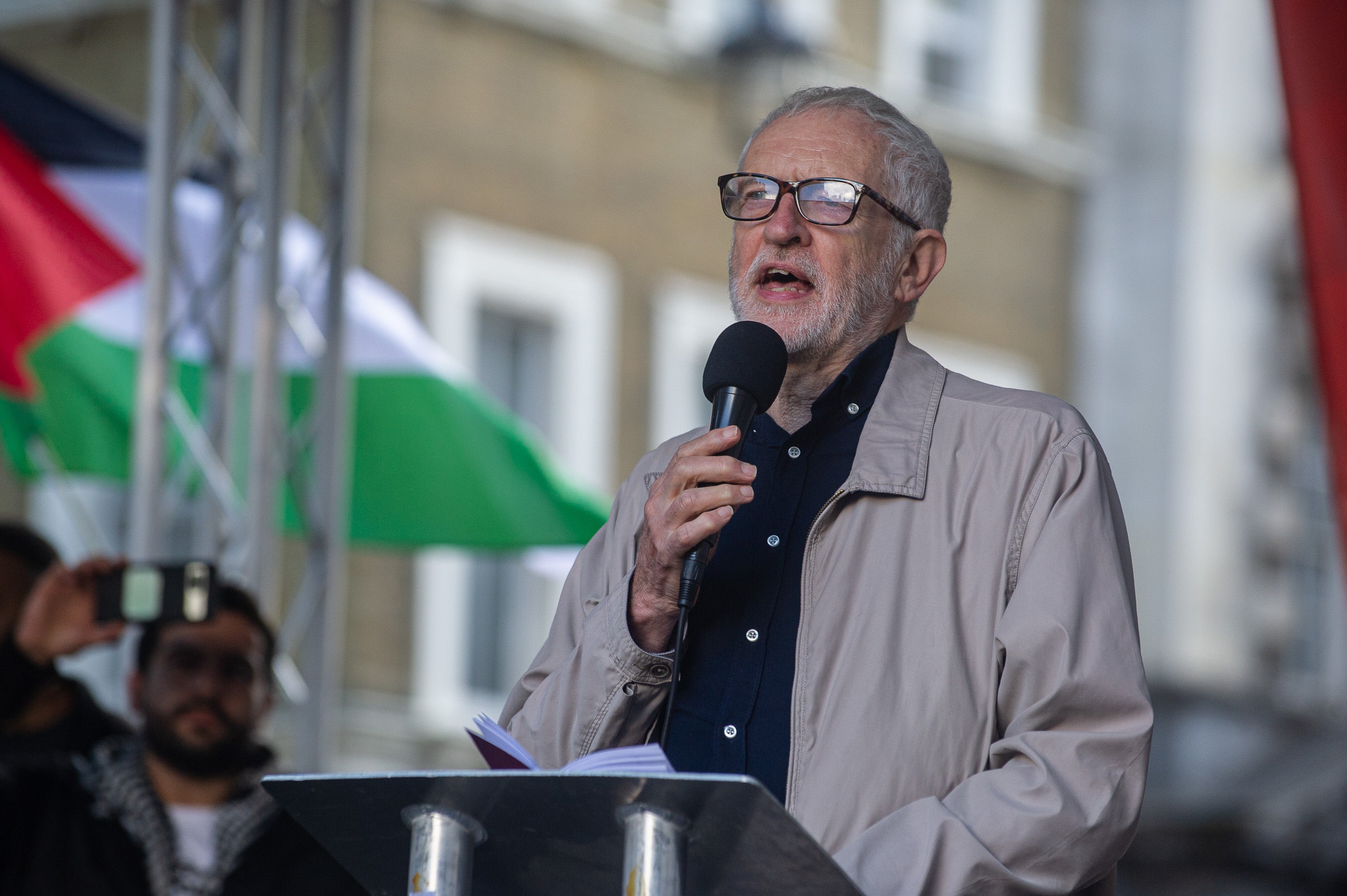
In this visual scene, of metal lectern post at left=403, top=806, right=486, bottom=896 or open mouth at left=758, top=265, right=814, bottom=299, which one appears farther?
open mouth at left=758, top=265, right=814, bottom=299

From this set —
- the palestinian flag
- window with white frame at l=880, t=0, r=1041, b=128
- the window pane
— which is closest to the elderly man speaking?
the palestinian flag

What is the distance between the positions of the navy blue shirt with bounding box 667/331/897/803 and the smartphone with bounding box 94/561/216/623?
2.68 meters

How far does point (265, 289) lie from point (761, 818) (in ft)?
15.5

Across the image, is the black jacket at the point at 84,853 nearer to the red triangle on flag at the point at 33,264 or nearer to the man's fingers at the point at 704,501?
the red triangle on flag at the point at 33,264

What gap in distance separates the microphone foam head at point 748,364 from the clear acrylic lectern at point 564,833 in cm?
68

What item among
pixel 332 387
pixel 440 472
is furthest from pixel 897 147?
pixel 440 472

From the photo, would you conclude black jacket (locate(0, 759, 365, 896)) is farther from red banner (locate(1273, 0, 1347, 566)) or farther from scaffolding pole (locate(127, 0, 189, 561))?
red banner (locate(1273, 0, 1347, 566))

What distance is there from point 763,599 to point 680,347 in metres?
10.6

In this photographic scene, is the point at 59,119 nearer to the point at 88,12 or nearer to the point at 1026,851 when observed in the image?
the point at 88,12

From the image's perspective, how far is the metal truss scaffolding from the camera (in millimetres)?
6207

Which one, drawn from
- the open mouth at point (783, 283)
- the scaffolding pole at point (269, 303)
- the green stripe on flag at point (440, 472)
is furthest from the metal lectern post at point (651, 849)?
the green stripe on flag at point (440, 472)

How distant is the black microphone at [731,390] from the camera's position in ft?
8.66

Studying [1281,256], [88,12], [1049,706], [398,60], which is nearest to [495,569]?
[398,60]

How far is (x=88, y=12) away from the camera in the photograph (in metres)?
12.0
